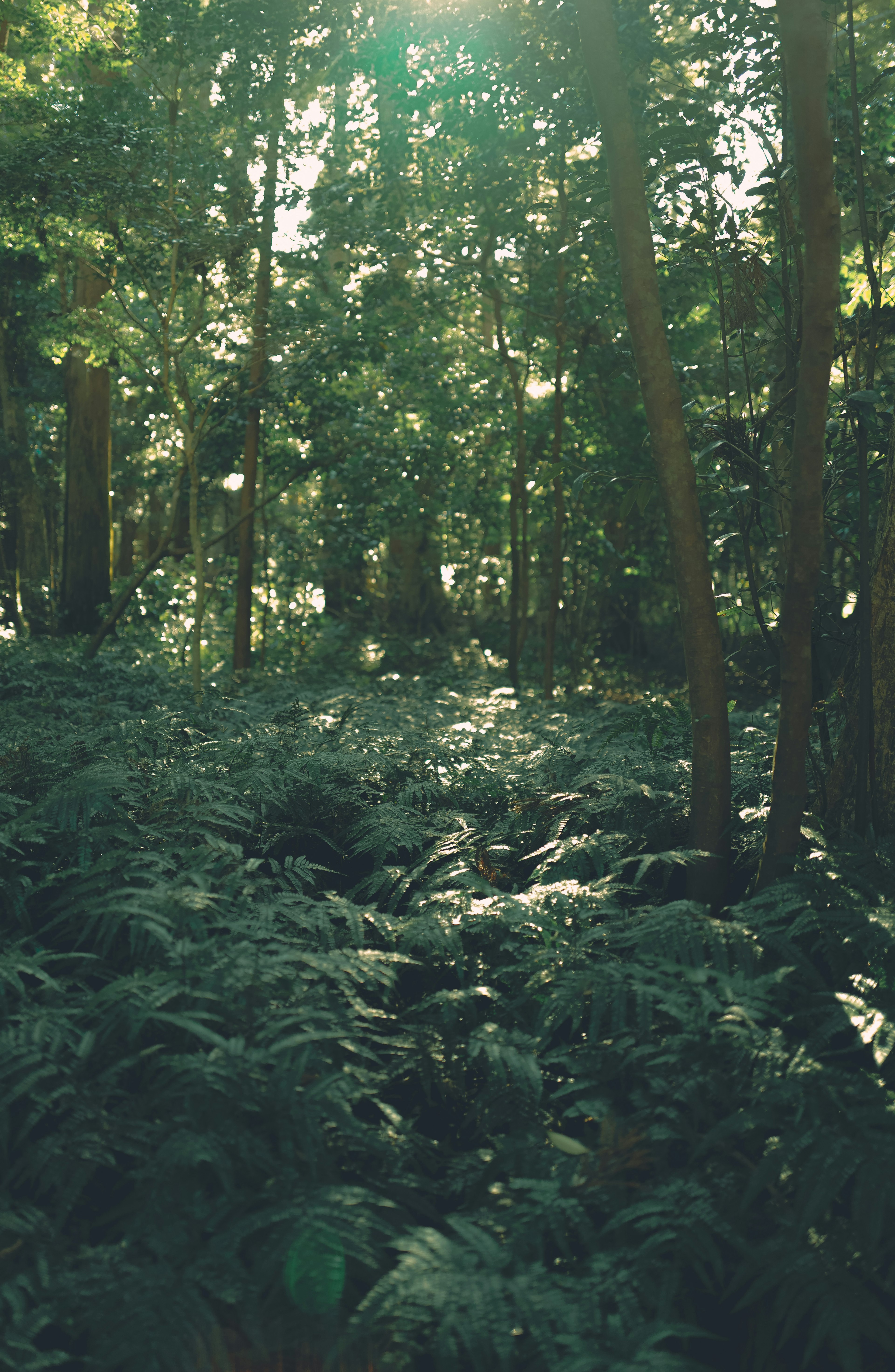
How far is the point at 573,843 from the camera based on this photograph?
3545mm

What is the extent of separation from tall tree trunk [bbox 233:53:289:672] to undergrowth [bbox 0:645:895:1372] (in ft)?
27.4

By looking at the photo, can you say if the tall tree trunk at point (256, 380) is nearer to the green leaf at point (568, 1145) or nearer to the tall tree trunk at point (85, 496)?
the tall tree trunk at point (85, 496)

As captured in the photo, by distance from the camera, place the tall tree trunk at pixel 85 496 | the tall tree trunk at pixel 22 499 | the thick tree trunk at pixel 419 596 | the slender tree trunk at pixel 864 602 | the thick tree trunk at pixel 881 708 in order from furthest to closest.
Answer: the thick tree trunk at pixel 419 596 < the tall tree trunk at pixel 22 499 < the tall tree trunk at pixel 85 496 < the thick tree trunk at pixel 881 708 < the slender tree trunk at pixel 864 602

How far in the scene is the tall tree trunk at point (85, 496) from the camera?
46.4ft

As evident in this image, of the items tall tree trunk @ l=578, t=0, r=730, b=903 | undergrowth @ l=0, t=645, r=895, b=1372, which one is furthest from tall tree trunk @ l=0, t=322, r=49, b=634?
tall tree trunk @ l=578, t=0, r=730, b=903

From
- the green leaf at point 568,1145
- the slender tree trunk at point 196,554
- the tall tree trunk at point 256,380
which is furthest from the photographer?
the tall tree trunk at point 256,380

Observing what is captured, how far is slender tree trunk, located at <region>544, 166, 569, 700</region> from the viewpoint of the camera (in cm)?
982

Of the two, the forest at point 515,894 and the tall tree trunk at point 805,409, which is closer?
the forest at point 515,894

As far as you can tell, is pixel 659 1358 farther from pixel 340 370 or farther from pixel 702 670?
pixel 340 370

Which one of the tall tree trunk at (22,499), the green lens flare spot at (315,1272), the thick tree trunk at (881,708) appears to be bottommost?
the green lens flare spot at (315,1272)

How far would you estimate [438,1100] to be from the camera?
2521 millimetres

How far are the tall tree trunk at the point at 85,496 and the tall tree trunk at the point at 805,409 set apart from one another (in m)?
12.9

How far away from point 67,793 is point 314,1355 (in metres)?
2.35

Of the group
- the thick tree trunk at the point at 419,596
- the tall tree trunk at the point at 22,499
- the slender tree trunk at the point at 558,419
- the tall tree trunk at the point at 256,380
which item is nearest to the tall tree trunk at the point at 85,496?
the tall tree trunk at the point at 22,499
